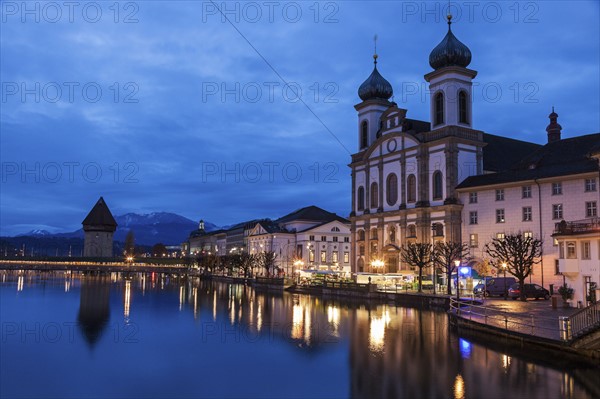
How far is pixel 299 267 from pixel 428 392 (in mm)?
91428

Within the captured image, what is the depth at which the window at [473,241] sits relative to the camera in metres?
63.3

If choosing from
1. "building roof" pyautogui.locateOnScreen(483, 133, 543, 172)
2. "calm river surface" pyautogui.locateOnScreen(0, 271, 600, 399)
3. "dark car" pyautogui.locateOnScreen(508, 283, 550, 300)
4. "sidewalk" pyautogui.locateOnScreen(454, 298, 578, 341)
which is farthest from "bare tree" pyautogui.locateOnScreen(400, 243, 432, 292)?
"calm river surface" pyautogui.locateOnScreen(0, 271, 600, 399)

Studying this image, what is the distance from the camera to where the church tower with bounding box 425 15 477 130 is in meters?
70.0

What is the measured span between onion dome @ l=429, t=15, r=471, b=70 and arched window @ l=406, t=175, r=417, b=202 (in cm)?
1361

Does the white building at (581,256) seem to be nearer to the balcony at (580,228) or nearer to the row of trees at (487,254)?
the balcony at (580,228)

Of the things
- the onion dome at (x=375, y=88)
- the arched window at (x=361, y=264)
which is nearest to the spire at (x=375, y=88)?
the onion dome at (x=375, y=88)

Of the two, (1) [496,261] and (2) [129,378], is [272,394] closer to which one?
(2) [129,378]

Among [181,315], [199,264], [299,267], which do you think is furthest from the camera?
[199,264]

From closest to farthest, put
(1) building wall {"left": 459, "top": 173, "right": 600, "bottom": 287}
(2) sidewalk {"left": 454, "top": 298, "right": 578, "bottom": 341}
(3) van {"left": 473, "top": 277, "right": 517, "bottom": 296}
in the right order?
(2) sidewalk {"left": 454, "top": 298, "right": 578, "bottom": 341} < (3) van {"left": 473, "top": 277, "right": 517, "bottom": 296} < (1) building wall {"left": 459, "top": 173, "right": 600, "bottom": 287}

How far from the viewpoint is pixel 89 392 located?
60.7 feet

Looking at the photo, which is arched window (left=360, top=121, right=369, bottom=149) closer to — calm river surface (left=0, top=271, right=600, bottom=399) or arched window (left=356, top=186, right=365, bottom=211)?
arched window (left=356, top=186, right=365, bottom=211)

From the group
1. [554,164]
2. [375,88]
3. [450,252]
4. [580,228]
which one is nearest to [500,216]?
[450,252]

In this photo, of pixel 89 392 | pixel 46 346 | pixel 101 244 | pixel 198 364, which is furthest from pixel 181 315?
pixel 101 244

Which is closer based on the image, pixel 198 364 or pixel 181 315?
pixel 198 364
